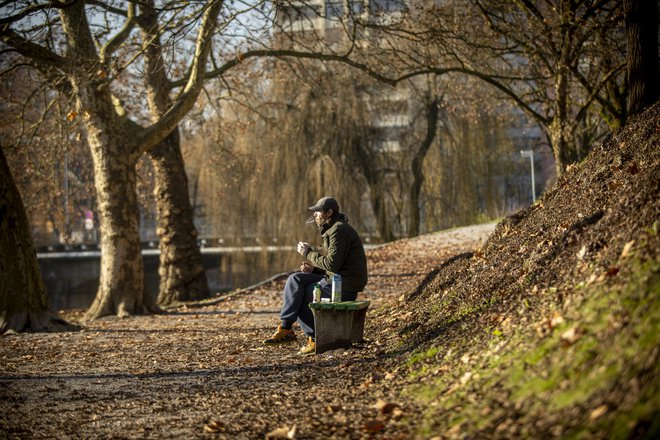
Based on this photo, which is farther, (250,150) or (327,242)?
(250,150)

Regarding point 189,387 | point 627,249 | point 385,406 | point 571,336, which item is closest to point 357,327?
point 189,387

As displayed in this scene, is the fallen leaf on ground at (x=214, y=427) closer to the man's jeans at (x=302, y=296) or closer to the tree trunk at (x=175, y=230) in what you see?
the man's jeans at (x=302, y=296)

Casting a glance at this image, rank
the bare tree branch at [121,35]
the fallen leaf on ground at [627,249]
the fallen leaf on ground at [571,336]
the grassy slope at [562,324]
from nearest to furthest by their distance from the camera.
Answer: the grassy slope at [562,324] → the fallen leaf on ground at [571,336] → the fallen leaf on ground at [627,249] → the bare tree branch at [121,35]

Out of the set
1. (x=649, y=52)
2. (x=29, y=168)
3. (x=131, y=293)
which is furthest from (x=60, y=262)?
(x=649, y=52)

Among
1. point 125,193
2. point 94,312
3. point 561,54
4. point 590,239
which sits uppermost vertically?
point 561,54

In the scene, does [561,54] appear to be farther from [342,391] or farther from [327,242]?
[342,391]

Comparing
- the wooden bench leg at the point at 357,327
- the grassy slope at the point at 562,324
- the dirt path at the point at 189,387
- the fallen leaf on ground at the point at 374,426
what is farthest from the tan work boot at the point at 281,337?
the fallen leaf on ground at the point at 374,426

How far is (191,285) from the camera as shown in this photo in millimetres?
19250

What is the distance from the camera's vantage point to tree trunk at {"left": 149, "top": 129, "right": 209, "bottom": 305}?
18.8m

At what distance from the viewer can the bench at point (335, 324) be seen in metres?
7.89

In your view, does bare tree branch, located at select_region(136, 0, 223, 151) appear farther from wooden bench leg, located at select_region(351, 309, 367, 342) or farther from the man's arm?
wooden bench leg, located at select_region(351, 309, 367, 342)

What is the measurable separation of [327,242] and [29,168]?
40.4 feet

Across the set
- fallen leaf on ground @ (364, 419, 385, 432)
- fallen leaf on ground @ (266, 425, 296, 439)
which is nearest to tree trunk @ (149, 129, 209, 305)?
fallen leaf on ground @ (266, 425, 296, 439)

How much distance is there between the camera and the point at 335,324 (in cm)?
795
